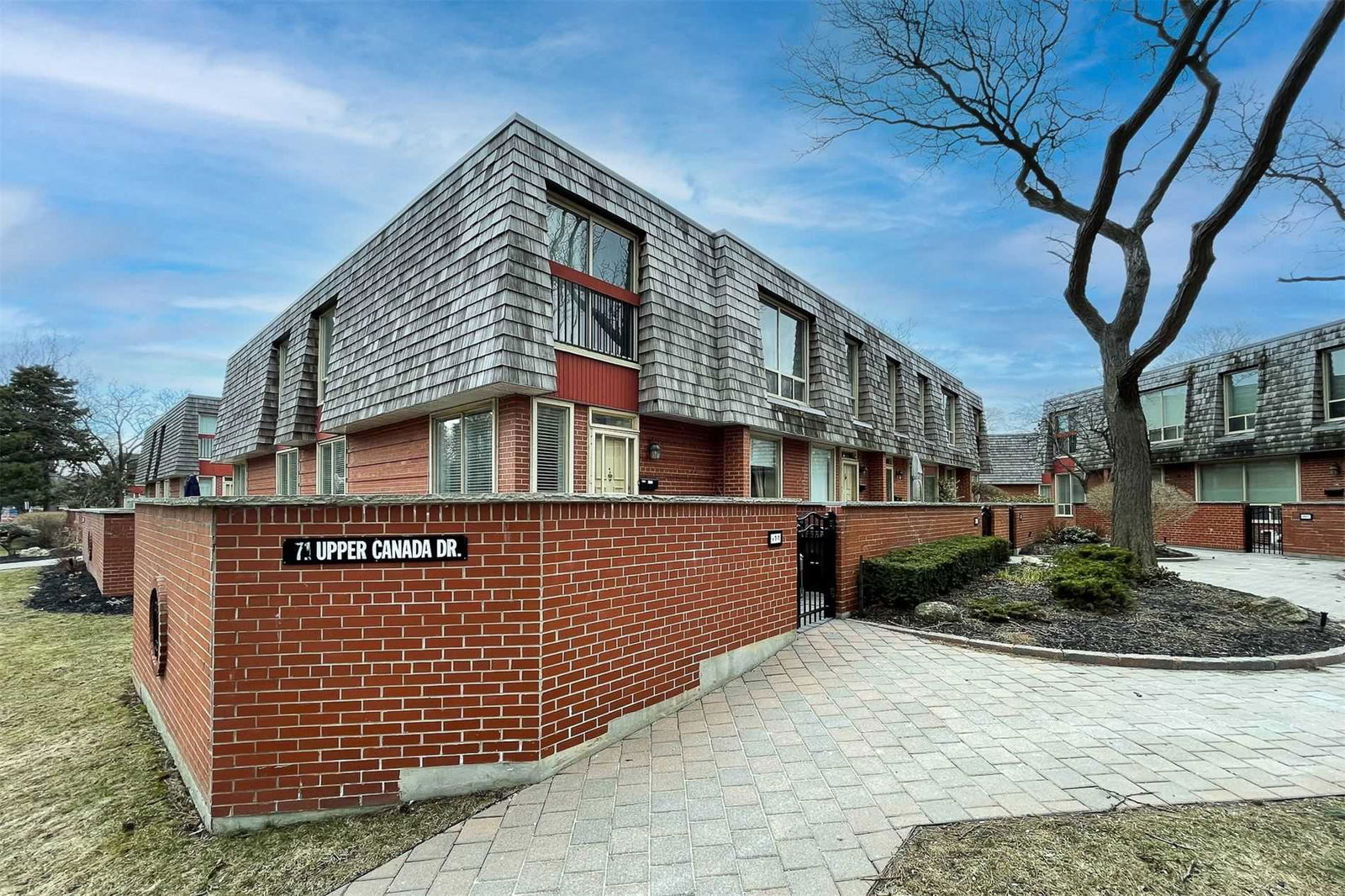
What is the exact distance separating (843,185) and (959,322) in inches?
1448

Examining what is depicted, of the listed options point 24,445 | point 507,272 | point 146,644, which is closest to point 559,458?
point 507,272

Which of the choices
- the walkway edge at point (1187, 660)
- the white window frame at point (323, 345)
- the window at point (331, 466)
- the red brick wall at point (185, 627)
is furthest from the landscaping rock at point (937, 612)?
the white window frame at point (323, 345)

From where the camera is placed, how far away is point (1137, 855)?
286 centimetres

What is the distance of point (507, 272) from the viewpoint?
24.1 feet

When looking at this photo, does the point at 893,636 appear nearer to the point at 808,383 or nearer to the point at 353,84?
the point at 808,383

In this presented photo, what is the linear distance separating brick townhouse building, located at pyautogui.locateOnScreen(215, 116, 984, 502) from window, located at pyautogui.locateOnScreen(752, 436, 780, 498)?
4cm

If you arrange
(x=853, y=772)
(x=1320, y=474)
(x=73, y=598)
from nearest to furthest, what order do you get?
(x=853, y=772) → (x=73, y=598) → (x=1320, y=474)

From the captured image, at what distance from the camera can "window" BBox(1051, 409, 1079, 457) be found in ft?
88.5

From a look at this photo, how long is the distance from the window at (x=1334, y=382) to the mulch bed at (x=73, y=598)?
32.0 m

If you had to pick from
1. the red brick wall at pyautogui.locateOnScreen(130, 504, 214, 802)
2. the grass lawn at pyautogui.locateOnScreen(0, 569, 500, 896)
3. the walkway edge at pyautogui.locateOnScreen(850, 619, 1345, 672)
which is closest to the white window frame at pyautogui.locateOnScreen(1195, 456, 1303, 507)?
the walkway edge at pyautogui.locateOnScreen(850, 619, 1345, 672)

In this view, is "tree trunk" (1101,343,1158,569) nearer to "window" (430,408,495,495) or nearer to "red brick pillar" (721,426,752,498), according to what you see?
"red brick pillar" (721,426,752,498)

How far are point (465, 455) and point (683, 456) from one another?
3.89 metres

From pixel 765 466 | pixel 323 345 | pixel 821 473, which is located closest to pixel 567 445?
pixel 765 466

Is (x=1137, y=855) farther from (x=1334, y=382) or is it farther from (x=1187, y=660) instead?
(x=1334, y=382)
